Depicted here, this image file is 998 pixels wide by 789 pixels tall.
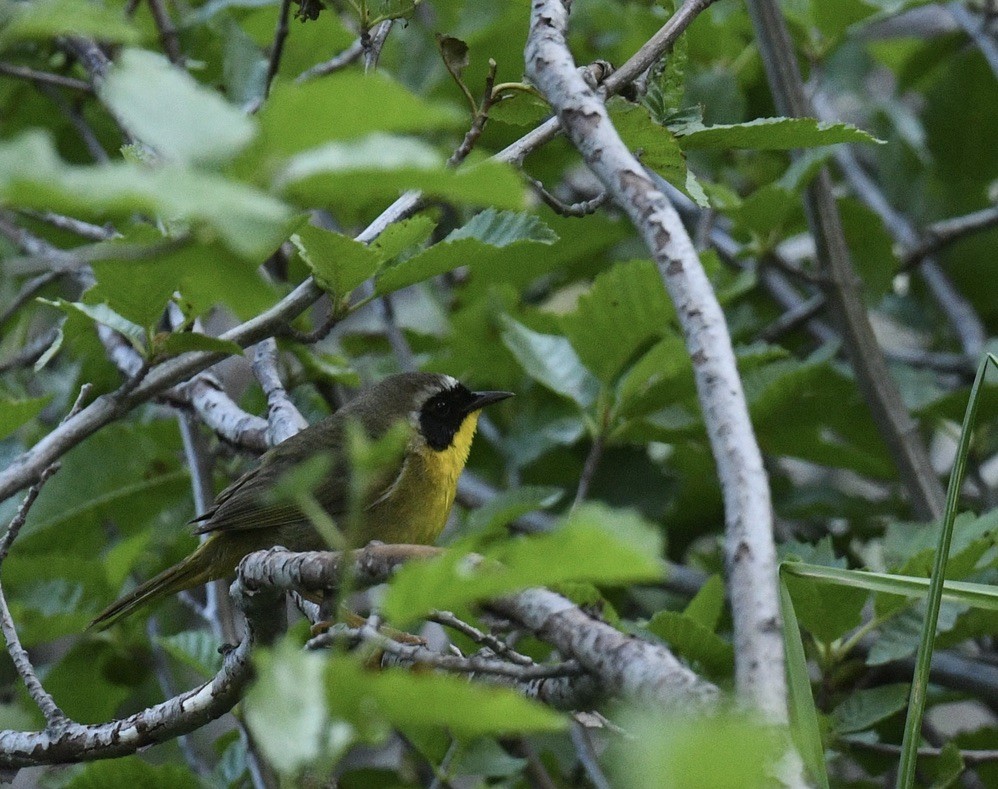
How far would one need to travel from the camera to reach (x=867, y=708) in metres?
2.33

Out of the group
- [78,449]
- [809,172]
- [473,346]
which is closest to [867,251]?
[809,172]

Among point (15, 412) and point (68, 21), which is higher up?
point (68, 21)

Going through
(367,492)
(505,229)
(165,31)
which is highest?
(165,31)

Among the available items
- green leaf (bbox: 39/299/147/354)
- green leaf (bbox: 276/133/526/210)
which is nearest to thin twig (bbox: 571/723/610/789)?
green leaf (bbox: 39/299/147/354)

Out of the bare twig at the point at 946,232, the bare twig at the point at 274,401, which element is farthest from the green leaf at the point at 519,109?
the bare twig at the point at 946,232

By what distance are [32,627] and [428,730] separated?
38.6 inches

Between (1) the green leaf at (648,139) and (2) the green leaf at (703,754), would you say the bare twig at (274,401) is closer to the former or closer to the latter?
(1) the green leaf at (648,139)

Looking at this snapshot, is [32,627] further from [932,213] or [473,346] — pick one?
[932,213]

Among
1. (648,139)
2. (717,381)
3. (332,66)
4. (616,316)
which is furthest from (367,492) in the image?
(717,381)

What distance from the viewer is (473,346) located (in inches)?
138

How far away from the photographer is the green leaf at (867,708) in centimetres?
229

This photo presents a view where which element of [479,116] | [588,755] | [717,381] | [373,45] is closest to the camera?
[717,381]

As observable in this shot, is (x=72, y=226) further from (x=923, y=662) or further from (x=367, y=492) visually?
(x=923, y=662)

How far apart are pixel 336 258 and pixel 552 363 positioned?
1406 millimetres
